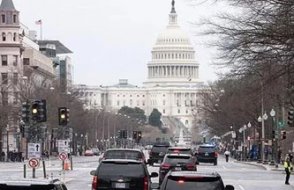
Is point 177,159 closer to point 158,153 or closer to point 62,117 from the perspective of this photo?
point 62,117

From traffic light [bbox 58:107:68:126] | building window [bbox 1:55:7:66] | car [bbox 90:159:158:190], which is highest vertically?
building window [bbox 1:55:7:66]

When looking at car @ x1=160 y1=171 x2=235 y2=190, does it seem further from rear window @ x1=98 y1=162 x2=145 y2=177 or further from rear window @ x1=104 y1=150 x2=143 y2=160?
rear window @ x1=104 y1=150 x2=143 y2=160

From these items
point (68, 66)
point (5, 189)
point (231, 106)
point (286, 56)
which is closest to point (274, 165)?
point (231, 106)

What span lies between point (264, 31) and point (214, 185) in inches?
526

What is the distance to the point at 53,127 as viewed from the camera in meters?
108

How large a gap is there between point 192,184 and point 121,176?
664cm

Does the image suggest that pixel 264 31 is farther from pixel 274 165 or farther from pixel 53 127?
pixel 53 127

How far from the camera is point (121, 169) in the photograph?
85.1 feet

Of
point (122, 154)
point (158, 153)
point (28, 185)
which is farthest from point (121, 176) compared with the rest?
point (158, 153)

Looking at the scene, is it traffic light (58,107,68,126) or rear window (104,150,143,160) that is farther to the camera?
traffic light (58,107,68,126)

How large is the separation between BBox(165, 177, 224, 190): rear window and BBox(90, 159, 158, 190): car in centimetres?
635

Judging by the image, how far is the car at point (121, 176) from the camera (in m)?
25.7

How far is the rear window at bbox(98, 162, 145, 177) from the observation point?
85.0ft

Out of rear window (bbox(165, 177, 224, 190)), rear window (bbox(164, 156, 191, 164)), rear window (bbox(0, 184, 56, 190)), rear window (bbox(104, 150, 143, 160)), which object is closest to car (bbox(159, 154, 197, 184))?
rear window (bbox(164, 156, 191, 164))
